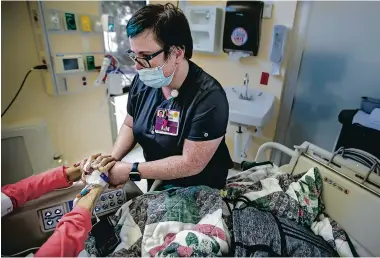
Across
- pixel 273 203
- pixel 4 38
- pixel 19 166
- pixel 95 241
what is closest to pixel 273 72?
pixel 273 203

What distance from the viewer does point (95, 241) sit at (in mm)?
809

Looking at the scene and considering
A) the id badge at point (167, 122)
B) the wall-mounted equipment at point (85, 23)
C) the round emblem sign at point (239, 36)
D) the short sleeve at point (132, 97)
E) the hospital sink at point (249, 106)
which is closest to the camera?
the id badge at point (167, 122)

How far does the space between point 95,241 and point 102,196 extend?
17 cm

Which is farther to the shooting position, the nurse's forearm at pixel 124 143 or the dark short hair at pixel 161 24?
the nurse's forearm at pixel 124 143

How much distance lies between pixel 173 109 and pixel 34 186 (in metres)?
0.58

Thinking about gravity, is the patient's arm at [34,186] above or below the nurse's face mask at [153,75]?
below

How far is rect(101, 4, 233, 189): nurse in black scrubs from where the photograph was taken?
924mm

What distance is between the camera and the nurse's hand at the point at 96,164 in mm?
956

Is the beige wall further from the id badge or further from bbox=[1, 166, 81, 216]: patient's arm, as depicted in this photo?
the id badge

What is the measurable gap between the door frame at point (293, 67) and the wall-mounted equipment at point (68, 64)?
1614mm

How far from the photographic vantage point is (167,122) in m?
1.01

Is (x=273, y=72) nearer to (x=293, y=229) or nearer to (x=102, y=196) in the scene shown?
(x=293, y=229)

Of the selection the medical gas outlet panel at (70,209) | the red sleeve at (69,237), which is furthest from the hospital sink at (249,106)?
the red sleeve at (69,237)

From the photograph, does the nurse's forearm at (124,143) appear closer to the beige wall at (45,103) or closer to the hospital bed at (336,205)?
the hospital bed at (336,205)
